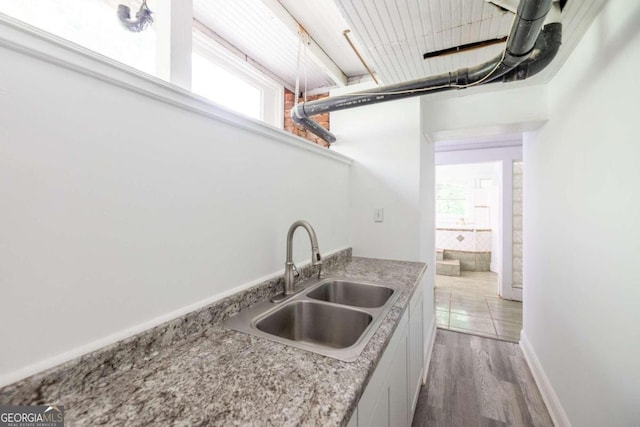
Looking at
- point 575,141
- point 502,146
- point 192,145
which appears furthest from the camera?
point 502,146

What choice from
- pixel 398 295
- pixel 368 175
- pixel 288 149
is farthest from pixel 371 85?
pixel 398 295

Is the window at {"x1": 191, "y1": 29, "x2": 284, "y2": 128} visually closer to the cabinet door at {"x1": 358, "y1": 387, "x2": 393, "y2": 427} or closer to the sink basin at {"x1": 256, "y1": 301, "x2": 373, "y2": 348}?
the sink basin at {"x1": 256, "y1": 301, "x2": 373, "y2": 348}

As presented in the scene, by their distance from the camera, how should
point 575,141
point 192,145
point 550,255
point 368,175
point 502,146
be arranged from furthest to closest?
point 502,146 < point 368,175 < point 550,255 < point 575,141 < point 192,145

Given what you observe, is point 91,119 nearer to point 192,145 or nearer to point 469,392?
point 192,145

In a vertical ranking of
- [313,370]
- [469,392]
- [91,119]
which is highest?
[91,119]

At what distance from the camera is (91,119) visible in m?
0.65

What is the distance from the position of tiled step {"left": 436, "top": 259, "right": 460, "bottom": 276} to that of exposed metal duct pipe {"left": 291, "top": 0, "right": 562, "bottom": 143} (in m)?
4.19

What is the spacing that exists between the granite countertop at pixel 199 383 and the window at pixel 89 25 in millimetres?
1195

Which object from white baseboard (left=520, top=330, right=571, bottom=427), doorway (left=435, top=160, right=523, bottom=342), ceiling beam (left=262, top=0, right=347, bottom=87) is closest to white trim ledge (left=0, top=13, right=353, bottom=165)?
ceiling beam (left=262, top=0, right=347, bottom=87)

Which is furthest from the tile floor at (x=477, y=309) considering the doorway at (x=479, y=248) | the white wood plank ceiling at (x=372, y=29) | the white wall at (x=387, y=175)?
the white wood plank ceiling at (x=372, y=29)

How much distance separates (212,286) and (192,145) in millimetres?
531

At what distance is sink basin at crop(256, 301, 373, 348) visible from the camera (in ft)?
3.64

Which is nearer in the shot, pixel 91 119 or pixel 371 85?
pixel 91 119

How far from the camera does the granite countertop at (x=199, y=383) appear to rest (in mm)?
528
